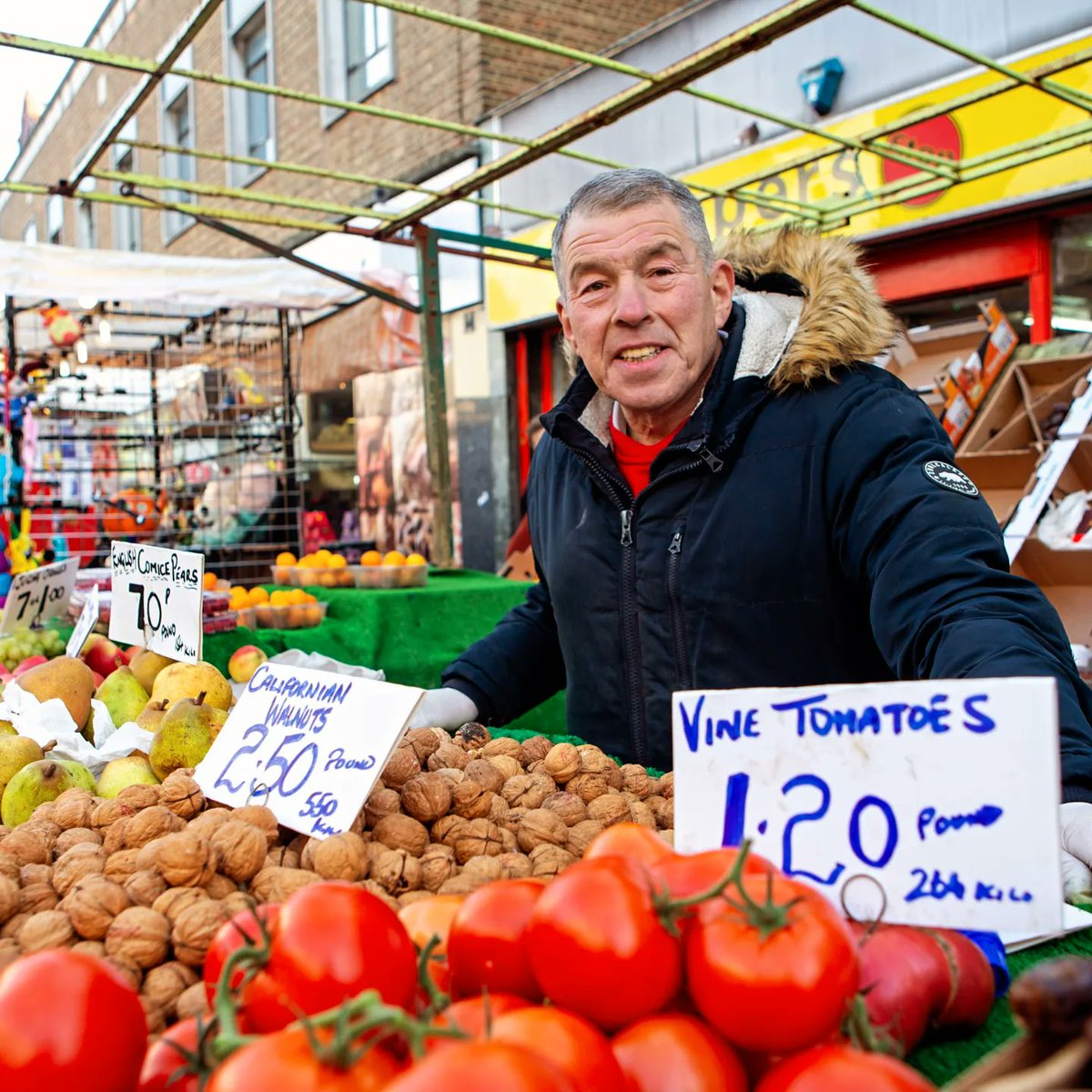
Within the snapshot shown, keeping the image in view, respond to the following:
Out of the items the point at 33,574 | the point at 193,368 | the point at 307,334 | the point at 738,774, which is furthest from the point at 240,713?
the point at 193,368

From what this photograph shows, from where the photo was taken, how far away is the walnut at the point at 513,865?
1.42 metres

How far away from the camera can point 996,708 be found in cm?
99

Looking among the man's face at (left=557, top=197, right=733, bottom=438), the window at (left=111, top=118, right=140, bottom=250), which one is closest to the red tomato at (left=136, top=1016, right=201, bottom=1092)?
A: the man's face at (left=557, top=197, right=733, bottom=438)

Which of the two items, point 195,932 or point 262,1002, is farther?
point 195,932

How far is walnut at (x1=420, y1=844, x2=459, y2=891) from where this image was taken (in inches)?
54.8

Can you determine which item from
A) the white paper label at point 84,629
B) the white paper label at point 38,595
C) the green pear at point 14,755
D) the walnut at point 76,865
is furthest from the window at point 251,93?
the walnut at point 76,865

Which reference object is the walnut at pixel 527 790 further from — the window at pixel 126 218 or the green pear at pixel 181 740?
the window at pixel 126 218

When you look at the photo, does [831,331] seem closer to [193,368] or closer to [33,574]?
[33,574]

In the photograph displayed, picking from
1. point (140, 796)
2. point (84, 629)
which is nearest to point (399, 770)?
point (140, 796)

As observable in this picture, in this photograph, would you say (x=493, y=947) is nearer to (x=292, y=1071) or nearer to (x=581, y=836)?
(x=292, y=1071)

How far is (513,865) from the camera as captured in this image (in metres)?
1.43

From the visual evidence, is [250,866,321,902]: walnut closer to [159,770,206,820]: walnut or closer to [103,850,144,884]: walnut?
[103,850,144,884]: walnut

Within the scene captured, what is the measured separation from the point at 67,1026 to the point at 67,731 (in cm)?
168

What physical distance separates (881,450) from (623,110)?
2.51 meters
